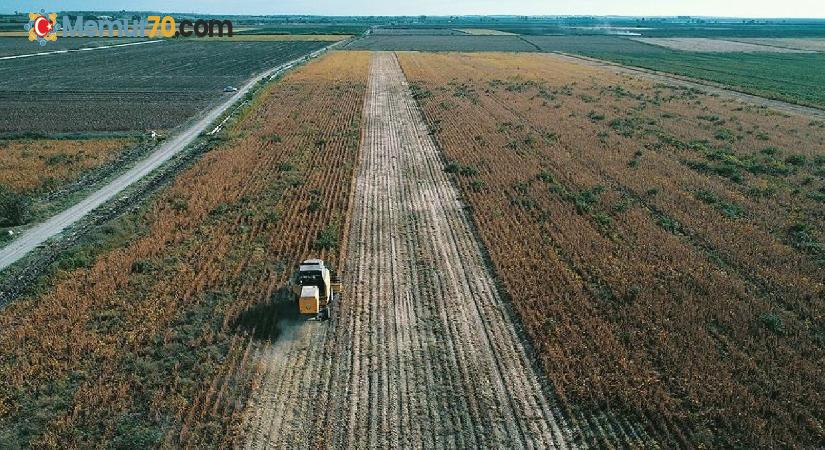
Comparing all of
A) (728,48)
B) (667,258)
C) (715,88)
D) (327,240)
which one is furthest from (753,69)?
(327,240)

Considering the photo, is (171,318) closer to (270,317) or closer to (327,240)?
(270,317)

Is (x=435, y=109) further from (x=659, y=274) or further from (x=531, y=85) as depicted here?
(x=659, y=274)

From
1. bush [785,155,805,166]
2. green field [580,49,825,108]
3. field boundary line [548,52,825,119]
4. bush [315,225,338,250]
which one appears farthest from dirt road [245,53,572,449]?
green field [580,49,825,108]

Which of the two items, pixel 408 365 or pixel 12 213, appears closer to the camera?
pixel 408 365

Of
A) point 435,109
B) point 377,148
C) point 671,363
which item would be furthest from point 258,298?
point 435,109

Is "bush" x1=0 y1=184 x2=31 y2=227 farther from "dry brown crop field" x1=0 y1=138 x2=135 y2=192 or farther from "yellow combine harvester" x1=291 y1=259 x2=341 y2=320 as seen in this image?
"yellow combine harvester" x1=291 y1=259 x2=341 y2=320
